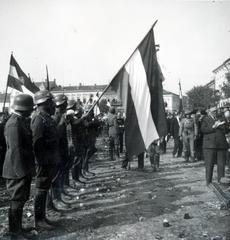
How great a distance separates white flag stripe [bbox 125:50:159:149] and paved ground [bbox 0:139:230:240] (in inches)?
59.6

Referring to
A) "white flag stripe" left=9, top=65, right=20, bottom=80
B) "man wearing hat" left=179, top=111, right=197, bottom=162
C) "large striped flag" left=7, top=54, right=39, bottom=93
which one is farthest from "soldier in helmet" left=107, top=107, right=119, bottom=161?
"white flag stripe" left=9, top=65, right=20, bottom=80

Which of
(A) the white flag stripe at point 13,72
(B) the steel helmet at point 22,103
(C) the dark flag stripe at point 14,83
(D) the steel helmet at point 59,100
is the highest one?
(A) the white flag stripe at point 13,72

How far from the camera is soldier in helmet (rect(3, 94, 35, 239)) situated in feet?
18.6

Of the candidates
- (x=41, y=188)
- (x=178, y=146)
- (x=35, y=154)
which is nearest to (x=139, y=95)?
(x=35, y=154)

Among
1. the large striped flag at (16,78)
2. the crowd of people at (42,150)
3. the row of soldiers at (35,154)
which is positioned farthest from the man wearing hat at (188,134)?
the row of soldiers at (35,154)

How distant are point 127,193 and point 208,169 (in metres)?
2.39

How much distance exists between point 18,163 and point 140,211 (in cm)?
303

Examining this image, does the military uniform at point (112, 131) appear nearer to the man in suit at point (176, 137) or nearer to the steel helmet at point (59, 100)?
the man in suit at point (176, 137)

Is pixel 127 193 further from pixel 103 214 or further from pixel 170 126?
pixel 170 126

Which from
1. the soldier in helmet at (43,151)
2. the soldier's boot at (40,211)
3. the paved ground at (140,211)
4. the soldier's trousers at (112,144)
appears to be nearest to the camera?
the paved ground at (140,211)

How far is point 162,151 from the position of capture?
2050cm

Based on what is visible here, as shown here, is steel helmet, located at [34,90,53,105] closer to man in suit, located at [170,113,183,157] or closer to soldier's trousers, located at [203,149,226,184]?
soldier's trousers, located at [203,149,226,184]

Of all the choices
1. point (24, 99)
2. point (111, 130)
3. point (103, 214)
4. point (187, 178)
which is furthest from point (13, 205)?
point (111, 130)

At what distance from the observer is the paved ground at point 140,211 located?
240 inches
